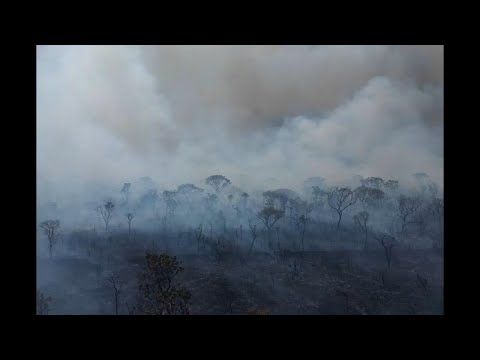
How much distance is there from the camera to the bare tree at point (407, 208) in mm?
8172

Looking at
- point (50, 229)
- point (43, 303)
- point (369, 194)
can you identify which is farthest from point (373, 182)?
point (43, 303)

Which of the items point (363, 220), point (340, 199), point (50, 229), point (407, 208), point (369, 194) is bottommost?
point (50, 229)

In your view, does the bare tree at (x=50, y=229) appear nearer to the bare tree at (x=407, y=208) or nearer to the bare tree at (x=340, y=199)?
the bare tree at (x=340, y=199)

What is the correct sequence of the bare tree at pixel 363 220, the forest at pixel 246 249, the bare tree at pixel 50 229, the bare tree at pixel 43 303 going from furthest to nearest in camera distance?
the bare tree at pixel 363 220 < the bare tree at pixel 50 229 < the forest at pixel 246 249 < the bare tree at pixel 43 303

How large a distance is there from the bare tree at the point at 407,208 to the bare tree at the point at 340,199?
3.08ft

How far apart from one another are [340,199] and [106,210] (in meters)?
4.71

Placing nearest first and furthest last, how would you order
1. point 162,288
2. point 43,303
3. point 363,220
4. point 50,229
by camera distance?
point 43,303 → point 162,288 → point 50,229 → point 363,220

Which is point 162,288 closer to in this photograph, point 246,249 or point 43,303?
point 246,249

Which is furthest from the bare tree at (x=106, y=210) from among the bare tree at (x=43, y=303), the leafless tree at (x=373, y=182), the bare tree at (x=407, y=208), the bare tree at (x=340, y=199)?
the bare tree at (x=407, y=208)

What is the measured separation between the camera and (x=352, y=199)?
827cm

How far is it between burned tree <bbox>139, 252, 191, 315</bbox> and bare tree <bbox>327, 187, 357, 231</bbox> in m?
3.29

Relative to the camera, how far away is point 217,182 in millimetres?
8242

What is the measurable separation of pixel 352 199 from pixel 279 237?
5.43 ft
